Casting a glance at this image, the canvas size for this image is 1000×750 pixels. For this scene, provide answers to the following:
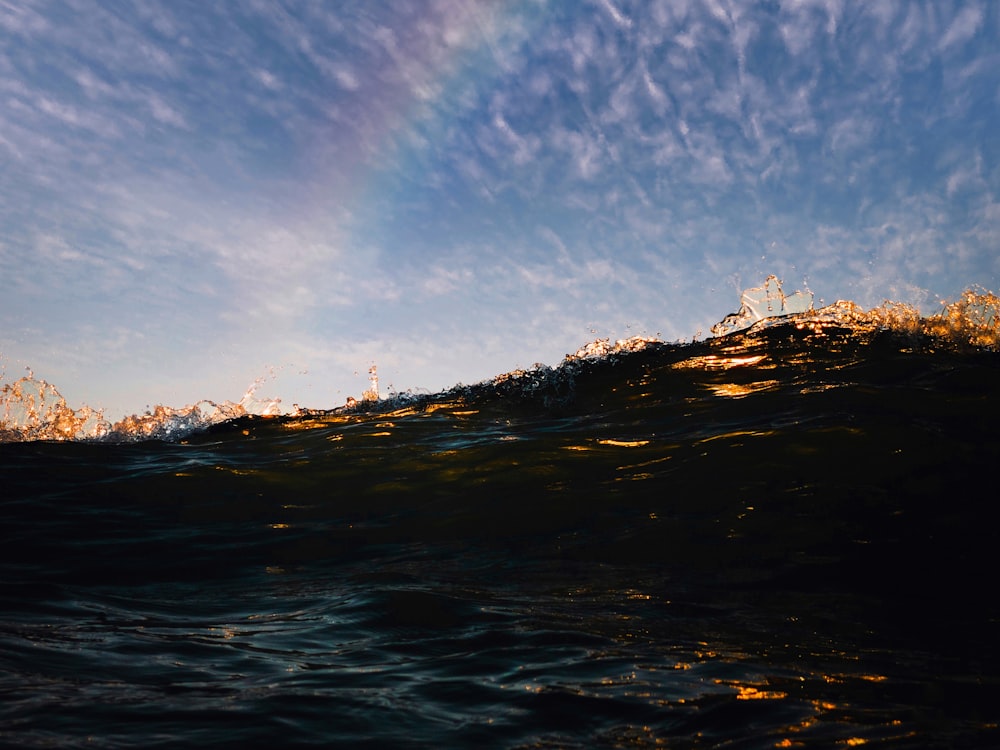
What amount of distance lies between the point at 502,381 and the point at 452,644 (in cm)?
1090

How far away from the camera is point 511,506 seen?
843 cm

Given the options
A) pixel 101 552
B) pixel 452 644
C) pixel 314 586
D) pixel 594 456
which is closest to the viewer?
pixel 452 644

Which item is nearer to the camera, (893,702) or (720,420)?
(893,702)

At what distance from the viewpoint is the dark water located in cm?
283

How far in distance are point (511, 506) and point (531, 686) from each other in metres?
5.21

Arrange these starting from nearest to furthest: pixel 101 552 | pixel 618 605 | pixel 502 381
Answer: pixel 618 605 → pixel 101 552 → pixel 502 381

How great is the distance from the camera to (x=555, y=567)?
6.34 meters

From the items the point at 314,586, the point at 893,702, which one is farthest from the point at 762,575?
the point at 314,586

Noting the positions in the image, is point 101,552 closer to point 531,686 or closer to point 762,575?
point 531,686

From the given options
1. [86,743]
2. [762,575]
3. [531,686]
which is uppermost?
[86,743]

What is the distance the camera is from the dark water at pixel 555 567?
283 cm

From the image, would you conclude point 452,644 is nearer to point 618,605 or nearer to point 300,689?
point 300,689

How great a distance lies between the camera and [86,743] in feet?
7.62

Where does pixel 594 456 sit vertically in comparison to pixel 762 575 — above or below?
above
